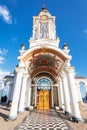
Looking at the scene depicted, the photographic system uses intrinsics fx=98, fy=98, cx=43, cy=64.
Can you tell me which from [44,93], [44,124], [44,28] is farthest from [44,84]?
[44,124]

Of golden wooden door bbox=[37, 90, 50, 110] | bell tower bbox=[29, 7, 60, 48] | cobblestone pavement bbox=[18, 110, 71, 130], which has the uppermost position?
bell tower bbox=[29, 7, 60, 48]

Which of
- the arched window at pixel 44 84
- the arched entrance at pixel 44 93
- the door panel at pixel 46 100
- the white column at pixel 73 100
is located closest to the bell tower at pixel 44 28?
the arched window at pixel 44 84

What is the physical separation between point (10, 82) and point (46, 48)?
12.7 m

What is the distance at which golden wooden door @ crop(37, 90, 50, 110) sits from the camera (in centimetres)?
1535

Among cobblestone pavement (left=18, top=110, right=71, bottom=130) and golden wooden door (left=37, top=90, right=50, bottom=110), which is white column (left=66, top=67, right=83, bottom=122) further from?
golden wooden door (left=37, top=90, right=50, bottom=110)

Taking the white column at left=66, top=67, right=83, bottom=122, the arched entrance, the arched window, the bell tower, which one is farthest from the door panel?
the white column at left=66, top=67, right=83, bottom=122

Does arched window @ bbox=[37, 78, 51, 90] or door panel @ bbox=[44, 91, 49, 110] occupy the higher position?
arched window @ bbox=[37, 78, 51, 90]

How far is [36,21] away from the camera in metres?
17.3

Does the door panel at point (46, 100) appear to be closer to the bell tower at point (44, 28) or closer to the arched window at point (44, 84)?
the arched window at point (44, 84)

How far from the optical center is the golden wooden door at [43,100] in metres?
15.3

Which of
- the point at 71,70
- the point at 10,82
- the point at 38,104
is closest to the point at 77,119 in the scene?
the point at 71,70

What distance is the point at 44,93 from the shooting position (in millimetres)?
16094

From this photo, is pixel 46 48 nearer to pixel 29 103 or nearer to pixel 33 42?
pixel 33 42

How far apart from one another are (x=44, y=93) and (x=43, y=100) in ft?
3.58
